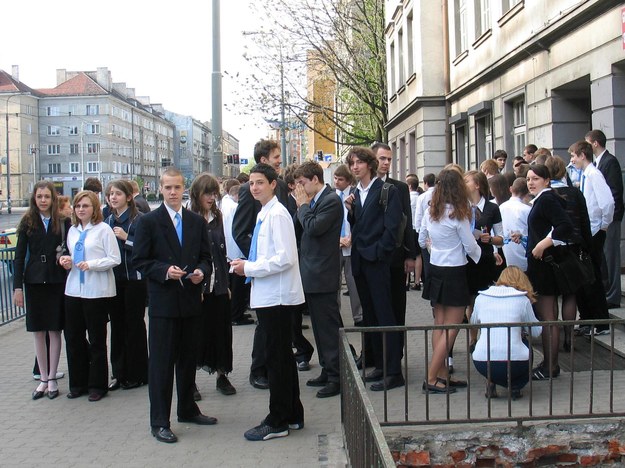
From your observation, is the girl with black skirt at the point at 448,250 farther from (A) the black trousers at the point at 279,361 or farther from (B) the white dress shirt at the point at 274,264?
(B) the white dress shirt at the point at 274,264

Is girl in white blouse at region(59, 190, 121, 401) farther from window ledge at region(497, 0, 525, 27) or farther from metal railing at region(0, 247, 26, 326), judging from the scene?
window ledge at region(497, 0, 525, 27)

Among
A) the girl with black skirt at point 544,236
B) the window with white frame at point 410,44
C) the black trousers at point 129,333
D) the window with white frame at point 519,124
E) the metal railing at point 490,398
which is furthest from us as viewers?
the window with white frame at point 410,44

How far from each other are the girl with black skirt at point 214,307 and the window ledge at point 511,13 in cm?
960

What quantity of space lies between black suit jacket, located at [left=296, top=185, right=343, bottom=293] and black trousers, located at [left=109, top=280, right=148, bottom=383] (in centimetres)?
177

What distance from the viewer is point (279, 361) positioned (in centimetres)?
552

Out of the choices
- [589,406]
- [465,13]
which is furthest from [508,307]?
[465,13]

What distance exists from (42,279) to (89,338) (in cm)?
73

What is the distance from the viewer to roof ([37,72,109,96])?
347ft

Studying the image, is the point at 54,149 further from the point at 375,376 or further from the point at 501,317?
the point at 501,317

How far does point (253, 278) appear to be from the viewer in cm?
559

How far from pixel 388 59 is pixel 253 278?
24.3 metres

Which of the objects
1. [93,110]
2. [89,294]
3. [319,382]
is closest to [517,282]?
[319,382]

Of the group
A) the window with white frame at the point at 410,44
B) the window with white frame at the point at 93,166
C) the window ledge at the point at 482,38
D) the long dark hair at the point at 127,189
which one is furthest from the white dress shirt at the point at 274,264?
the window with white frame at the point at 93,166

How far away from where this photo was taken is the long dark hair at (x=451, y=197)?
6352mm
